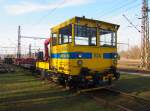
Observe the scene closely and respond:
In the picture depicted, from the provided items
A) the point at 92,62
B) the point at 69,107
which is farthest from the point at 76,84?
the point at 69,107

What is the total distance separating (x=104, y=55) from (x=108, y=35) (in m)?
1.02

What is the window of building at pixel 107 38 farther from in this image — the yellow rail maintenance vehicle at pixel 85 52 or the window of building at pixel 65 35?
the window of building at pixel 65 35

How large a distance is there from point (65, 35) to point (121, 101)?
415 centimetres

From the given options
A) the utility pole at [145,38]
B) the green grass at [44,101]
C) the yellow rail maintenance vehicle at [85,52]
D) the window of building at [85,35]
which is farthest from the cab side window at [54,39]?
the utility pole at [145,38]

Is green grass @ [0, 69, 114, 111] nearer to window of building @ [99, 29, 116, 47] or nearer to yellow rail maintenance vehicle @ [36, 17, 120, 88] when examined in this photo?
yellow rail maintenance vehicle @ [36, 17, 120, 88]

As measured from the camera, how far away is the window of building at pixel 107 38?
1235cm

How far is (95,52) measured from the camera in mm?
11977

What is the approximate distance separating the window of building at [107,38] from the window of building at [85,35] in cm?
40

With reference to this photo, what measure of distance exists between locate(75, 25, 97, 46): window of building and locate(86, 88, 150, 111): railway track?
2.39m

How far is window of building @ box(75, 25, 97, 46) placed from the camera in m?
11.6

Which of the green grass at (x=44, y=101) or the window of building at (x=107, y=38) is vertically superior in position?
the window of building at (x=107, y=38)

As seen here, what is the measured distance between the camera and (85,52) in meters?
11.6

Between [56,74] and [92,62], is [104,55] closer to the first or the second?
[92,62]

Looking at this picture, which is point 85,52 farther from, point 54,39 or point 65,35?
point 54,39
